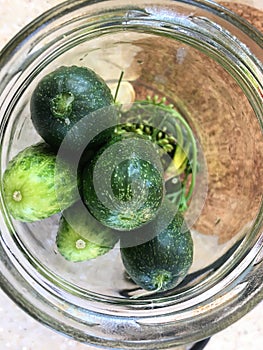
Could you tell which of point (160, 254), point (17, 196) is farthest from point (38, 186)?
point (160, 254)

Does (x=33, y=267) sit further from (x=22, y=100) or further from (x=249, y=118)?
(x=249, y=118)

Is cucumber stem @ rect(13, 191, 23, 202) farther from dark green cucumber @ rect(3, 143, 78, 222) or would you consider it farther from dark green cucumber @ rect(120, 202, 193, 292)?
Answer: dark green cucumber @ rect(120, 202, 193, 292)

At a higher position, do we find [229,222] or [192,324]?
[229,222]

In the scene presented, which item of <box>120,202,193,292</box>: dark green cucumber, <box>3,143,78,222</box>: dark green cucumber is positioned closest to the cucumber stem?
<box>3,143,78,222</box>: dark green cucumber

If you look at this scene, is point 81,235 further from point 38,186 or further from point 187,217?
point 187,217

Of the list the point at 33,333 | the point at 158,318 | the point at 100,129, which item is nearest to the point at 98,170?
the point at 100,129

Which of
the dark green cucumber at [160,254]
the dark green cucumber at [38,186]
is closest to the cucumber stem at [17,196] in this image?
the dark green cucumber at [38,186]

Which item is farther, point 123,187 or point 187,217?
point 187,217
